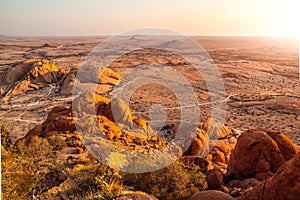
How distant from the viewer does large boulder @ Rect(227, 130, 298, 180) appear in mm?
10062

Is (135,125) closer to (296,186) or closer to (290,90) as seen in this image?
(296,186)

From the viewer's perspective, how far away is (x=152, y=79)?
1583 inches

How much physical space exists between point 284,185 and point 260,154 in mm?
4287

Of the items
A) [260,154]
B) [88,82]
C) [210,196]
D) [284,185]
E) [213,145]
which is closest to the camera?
[284,185]

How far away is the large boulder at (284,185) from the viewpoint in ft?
19.5

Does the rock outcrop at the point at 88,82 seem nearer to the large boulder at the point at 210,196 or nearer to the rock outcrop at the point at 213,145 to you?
the rock outcrop at the point at 213,145

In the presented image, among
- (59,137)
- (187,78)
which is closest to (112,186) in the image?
(59,137)

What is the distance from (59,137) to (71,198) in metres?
5.02

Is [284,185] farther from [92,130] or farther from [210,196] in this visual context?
[92,130]

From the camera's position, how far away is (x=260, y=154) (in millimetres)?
10258

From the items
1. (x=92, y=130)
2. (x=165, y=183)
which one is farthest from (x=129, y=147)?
(x=165, y=183)

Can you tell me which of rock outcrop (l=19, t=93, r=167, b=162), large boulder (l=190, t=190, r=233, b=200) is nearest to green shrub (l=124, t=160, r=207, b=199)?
large boulder (l=190, t=190, r=233, b=200)

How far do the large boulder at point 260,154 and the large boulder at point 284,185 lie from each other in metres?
3.71

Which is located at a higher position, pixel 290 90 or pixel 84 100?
pixel 84 100
